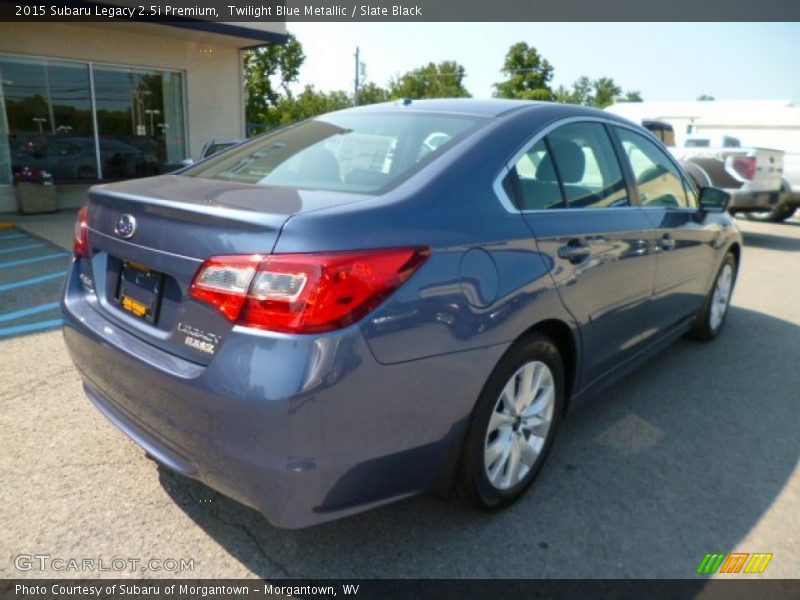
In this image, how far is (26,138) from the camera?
10.8 metres

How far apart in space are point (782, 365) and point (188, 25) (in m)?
10.7

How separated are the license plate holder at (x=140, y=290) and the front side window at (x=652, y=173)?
262 cm

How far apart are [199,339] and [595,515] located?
1815mm

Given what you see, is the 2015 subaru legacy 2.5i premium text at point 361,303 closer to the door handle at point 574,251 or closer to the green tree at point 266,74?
the door handle at point 574,251

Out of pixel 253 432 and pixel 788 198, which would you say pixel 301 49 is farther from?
pixel 253 432

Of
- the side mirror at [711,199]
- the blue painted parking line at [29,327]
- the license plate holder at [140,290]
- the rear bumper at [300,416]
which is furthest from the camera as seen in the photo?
the blue painted parking line at [29,327]

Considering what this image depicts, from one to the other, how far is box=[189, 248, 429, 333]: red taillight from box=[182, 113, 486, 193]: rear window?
0.46 m

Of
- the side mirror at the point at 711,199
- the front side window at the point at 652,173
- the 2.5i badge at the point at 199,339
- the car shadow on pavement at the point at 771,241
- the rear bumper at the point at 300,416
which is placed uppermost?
the front side window at the point at 652,173

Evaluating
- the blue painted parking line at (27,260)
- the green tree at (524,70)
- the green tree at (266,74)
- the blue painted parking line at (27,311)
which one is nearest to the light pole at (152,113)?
the blue painted parking line at (27,260)

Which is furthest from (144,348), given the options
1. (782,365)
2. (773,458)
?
(782,365)

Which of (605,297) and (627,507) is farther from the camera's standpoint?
(605,297)

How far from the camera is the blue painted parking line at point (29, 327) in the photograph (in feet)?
14.9

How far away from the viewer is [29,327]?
465cm

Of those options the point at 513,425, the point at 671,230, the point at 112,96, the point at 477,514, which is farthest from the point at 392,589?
the point at 112,96
